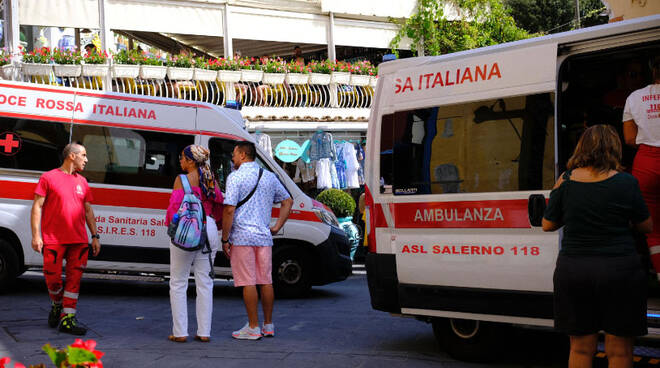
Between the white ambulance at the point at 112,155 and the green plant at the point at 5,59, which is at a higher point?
the green plant at the point at 5,59

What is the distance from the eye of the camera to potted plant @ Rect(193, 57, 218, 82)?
57.8 feet

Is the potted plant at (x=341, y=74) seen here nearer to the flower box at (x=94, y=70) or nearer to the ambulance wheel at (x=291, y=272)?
the flower box at (x=94, y=70)

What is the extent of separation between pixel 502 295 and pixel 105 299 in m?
5.69

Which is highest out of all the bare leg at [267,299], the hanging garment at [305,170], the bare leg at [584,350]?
the hanging garment at [305,170]

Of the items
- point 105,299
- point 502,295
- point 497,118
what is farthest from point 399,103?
point 105,299

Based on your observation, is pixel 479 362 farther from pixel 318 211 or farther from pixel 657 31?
pixel 318 211

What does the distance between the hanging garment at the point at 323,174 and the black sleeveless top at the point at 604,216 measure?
12554 mm

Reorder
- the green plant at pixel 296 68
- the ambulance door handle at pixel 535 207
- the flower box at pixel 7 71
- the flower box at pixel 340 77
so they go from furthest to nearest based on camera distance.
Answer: the flower box at pixel 340 77 < the green plant at pixel 296 68 < the flower box at pixel 7 71 < the ambulance door handle at pixel 535 207

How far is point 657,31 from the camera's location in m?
5.10

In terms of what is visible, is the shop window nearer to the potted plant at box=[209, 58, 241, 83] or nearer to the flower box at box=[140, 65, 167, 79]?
the flower box at box=[140, 65, 167, 79]

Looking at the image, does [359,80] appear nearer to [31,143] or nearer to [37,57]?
[37,57]

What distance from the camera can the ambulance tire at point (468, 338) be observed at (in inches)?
235

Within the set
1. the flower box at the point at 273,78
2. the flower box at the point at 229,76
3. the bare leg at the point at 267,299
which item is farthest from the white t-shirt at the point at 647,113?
the flower box at the point at 273,78

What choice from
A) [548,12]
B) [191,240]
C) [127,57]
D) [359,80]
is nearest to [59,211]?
[191,240]
